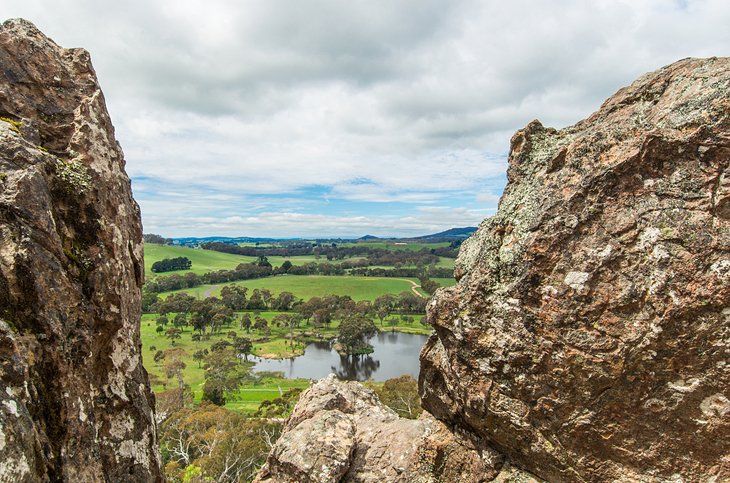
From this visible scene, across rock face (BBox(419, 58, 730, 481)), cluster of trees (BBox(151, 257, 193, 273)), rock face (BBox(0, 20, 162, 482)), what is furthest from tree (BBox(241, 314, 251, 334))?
rock face (BBox(419, 58, 730, 481))

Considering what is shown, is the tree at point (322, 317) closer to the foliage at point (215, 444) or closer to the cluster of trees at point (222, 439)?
the cluster of trees at point (222, 439)

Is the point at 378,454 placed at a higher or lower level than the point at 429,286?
higher

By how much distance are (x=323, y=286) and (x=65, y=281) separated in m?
163

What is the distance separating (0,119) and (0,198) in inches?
79.3

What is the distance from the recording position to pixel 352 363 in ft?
275

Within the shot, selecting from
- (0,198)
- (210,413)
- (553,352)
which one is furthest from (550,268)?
(210,413)

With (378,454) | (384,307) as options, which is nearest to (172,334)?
(384,307)

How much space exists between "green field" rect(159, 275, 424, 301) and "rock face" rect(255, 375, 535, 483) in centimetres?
13620

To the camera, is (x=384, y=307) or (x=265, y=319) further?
(x=384, y=307)

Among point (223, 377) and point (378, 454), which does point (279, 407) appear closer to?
point (223, 377)

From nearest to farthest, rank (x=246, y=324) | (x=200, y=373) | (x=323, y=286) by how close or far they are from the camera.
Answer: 1. (x=200, y=373)
2. (x=246, y=324)
3. (x=323, y=286)

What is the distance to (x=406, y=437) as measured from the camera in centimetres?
999

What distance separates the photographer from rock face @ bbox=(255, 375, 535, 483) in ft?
Result: 28.0

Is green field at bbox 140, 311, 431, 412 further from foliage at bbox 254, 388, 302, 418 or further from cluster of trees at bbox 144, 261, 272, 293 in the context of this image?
cluster of trees at bbox 144, 261, 272, 293
